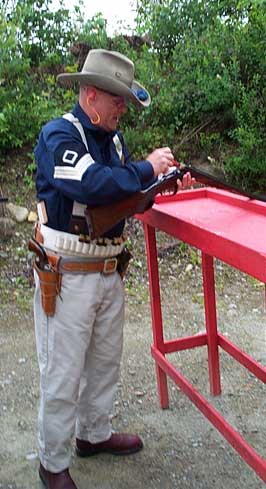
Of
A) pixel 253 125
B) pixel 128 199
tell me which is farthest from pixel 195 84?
pixel 128 199

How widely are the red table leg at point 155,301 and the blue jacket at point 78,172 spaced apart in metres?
0.74

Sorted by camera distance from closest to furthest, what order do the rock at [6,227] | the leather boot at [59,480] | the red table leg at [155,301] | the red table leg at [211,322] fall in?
the leather boot at [59,480], the red table leg at [155,301], the red table leg at [211,322], the rock at [6,227]

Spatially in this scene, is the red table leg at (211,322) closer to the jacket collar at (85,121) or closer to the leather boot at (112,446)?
the leather boot at (112,446)

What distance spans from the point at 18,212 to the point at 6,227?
0.27 metres

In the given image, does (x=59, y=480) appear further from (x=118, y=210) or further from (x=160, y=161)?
(x=160, y=161)

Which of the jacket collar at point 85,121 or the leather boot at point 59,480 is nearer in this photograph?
the jacket collar at point 85,121

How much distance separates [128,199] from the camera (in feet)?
8.09

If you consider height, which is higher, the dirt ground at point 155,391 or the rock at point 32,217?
the rock at point 32,217

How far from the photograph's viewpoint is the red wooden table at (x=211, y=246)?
7.56ft

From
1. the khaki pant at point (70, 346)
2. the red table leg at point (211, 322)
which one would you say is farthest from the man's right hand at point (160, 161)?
the red table leg at point (211, 322)

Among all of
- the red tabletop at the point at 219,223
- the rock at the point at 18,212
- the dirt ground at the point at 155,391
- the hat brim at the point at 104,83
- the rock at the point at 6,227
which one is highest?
the hat brim at the point at 104,83

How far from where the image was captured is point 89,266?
2.63 metres

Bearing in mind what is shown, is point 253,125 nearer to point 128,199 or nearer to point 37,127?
point 37,127

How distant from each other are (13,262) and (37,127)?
1705 millimetres
